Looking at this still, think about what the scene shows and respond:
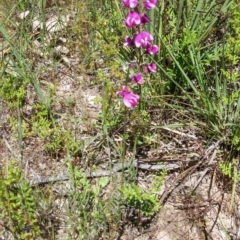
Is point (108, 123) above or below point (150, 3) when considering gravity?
below

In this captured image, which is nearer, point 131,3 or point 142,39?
point 131,3

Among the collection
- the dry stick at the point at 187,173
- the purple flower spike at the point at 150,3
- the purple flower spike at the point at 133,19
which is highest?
the purple flower spike at the point at 150,3

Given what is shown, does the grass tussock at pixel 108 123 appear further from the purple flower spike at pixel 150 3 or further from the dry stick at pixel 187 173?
the purple flower spike at pixel 150 3

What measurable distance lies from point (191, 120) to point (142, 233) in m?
0.60

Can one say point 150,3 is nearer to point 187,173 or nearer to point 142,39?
point 142,39

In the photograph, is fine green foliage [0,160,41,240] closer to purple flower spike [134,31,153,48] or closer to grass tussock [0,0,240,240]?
grass tussock [0,0,240,240]

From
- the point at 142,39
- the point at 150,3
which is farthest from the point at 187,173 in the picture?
the point at 150,3

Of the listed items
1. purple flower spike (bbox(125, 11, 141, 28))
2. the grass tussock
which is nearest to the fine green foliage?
the grass tussock

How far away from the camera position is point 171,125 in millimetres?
2246

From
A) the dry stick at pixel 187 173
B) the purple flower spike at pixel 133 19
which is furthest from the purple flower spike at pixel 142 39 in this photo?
the dry stick at pixel 187 173

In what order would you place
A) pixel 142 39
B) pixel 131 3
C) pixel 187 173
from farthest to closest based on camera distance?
pixel 187 173
pixel 142 39
pixel 131 3

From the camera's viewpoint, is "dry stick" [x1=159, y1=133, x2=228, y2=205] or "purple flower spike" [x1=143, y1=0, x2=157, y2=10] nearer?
"purple flower spike" [x1=143, y1=0, x2=157, y2=10]

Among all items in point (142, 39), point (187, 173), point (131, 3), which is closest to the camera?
point (131, 3)

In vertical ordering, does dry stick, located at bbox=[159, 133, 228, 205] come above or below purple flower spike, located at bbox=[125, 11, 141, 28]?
below
